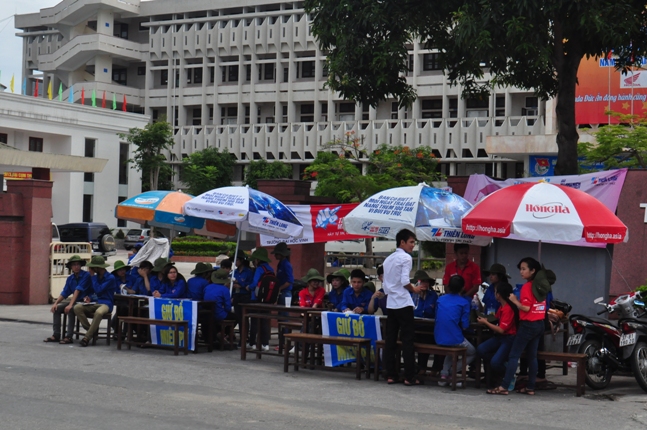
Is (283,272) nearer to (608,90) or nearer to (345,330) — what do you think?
(345,330)

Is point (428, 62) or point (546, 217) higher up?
point (428, 62)

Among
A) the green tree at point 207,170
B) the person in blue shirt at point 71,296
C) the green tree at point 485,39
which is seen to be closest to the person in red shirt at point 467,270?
the green tree at point 485,39

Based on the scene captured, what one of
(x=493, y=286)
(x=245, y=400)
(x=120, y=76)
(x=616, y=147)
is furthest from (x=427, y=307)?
(x=120, y=76)

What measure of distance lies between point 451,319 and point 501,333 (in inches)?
24.1

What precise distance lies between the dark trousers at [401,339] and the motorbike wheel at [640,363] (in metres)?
2.64

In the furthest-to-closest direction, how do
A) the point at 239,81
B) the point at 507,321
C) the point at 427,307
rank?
the point at 239,81 < the point at 427,307 < the point at 507,321

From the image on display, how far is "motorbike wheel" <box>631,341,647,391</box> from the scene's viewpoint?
436 inches

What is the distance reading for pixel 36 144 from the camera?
55281mm

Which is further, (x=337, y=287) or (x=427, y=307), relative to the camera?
(x=337, y=287)

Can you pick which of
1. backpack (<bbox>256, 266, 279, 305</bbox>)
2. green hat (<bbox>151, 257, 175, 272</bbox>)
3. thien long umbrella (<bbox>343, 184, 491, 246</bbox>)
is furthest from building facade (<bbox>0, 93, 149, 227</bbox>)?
thien long umbrella (<bbox>343, 184, 491, 246</bbox>)

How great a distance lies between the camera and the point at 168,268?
14719 mm

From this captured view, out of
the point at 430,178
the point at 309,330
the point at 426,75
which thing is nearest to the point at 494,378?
the point at 309,330

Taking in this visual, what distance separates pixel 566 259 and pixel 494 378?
3.78 m

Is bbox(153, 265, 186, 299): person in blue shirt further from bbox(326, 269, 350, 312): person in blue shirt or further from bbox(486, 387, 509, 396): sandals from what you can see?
bbox(486, 387, 509, 396): sandals
